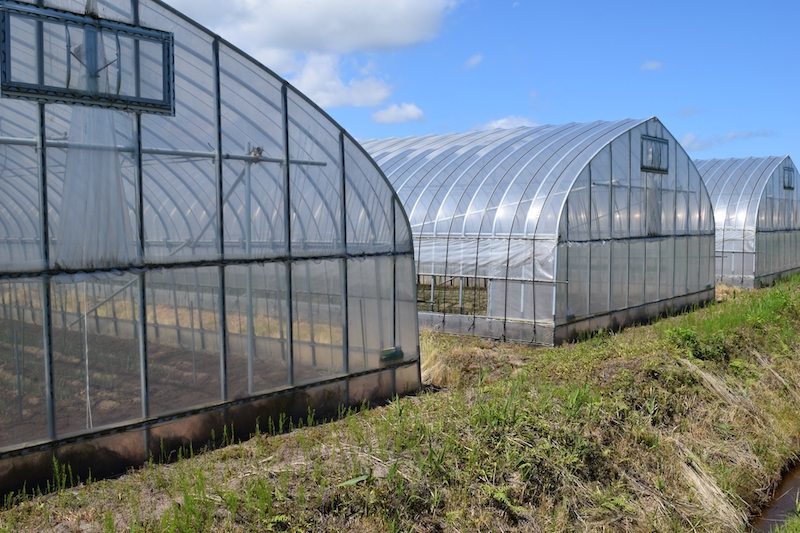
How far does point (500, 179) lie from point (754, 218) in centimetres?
1458

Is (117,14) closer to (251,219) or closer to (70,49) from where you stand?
(70,49)

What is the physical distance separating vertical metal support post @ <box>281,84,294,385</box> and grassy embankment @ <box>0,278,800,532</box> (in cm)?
103

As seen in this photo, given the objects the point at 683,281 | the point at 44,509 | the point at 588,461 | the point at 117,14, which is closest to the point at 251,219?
the point at 117,14

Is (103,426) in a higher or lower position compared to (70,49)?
lower

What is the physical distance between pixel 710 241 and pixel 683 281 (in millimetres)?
2654

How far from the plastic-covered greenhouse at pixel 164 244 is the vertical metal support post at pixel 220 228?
0.08 ft

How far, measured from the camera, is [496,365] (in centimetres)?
1364

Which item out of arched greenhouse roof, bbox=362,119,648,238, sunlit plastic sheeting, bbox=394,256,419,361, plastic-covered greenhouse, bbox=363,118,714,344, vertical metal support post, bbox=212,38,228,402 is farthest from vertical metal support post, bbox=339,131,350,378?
arched greenhouse roof, bbox=362,119,648,238

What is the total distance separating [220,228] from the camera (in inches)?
362

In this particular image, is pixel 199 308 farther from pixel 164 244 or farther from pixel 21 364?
pixel 21 364

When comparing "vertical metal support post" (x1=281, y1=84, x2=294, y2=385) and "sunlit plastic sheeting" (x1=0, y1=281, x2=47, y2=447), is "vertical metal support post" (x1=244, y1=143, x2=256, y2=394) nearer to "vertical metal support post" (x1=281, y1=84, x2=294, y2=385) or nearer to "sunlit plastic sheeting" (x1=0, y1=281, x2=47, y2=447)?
"vertical metal support post" (x1=281, y1=84, x2=294, y2=385)

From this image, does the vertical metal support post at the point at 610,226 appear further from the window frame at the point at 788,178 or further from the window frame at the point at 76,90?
the window frame at the point at 788,178

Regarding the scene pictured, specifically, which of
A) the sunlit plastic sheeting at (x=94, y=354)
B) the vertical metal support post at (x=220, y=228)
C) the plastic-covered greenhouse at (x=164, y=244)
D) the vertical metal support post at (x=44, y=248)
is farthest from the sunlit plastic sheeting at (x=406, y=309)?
the vertical metal support post at (x=44, y=248)

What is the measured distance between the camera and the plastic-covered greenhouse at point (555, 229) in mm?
16406
